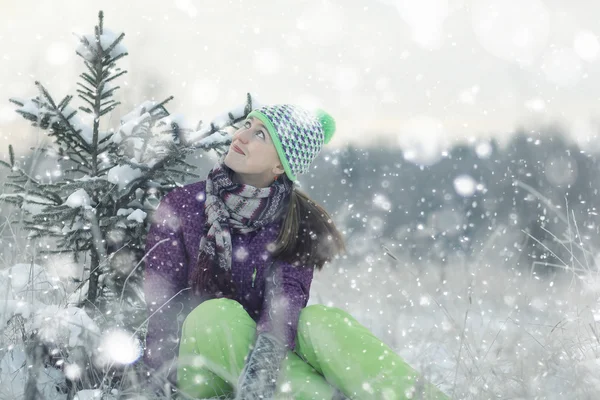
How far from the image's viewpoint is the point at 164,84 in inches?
696

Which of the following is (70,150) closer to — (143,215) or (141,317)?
(143,215)

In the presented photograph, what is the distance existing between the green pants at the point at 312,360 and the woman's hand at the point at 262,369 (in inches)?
2.5

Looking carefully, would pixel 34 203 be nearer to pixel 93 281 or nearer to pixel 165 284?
pixel 93 281

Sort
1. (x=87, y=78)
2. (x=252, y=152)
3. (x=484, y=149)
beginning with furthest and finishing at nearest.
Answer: (x=484, y=149), (x=87, y=78), (x=252, y=152)

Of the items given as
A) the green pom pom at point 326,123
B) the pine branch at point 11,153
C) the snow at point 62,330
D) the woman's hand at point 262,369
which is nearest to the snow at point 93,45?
the pine branch at point 11,153

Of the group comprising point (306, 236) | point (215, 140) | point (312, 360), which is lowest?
point (312, 360)

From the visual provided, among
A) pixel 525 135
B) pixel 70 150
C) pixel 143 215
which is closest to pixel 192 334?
pixel 143 215

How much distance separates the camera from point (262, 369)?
8.14ft

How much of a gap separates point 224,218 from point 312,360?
942 mm

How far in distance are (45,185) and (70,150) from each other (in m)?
0.32

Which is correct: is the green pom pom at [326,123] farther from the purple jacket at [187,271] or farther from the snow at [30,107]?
the snow at [30,107]

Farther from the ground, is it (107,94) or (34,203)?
(107,94)

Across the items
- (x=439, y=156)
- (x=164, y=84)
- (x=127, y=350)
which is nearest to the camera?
(x=127, y=350)

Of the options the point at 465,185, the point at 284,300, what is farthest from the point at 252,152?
the point at 465,185
